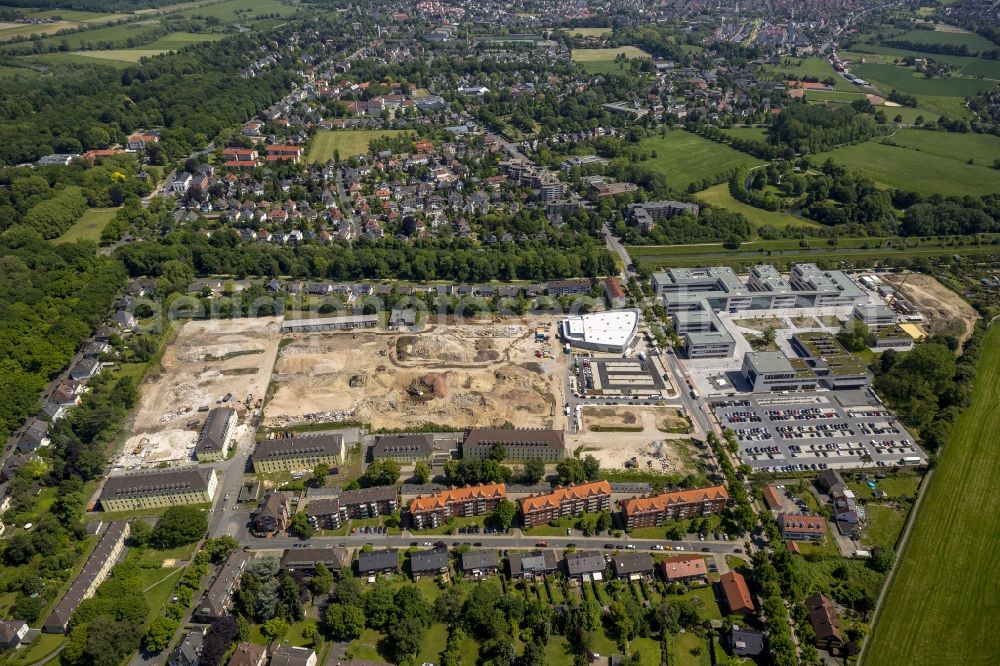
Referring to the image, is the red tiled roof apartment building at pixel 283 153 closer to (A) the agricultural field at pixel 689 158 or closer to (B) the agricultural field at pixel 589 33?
(A) the agricultural field at pixel 689 158

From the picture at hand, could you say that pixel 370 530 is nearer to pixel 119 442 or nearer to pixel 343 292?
pixel 119 442

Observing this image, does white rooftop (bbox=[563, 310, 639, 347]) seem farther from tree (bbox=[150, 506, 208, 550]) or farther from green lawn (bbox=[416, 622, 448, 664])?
tree (bbox=[150, 506, 208, 550])

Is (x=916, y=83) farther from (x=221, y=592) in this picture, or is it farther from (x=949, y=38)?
(x=221, y=592)

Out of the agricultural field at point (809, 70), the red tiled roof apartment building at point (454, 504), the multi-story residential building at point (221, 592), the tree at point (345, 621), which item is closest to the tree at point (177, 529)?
the multi-story residential building at point (221, 592)

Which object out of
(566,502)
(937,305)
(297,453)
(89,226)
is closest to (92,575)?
(297,453)

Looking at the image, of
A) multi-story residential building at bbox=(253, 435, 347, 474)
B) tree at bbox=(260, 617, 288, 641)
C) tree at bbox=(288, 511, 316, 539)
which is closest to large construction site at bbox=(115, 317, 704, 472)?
multi-story residential building at bbox=(253, 435, 347, 474)

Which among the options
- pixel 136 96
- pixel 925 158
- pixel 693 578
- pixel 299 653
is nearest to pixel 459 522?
pixel 299 653

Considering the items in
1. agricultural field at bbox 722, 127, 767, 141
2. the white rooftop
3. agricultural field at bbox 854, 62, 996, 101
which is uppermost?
agricultural field at bbox 854, 62, 996, 101
